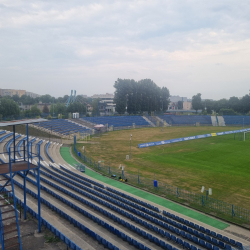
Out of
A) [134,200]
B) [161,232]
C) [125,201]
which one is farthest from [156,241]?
[134,200]

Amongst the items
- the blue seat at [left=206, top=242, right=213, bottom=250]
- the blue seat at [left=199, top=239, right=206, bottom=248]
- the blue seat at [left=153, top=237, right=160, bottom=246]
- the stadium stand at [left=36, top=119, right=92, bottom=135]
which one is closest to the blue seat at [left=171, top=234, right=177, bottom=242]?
the blue seat at [left=153, top=237, right=160, bottom=246]

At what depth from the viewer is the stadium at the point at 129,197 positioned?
51.6ft

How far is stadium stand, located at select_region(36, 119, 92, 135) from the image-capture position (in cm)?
6444

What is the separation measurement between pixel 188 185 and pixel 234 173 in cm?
864

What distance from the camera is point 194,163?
125 ft

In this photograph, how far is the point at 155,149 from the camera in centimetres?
4994

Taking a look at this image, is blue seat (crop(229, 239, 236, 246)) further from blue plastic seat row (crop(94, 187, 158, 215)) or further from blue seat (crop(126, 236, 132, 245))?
blue seat (crop(126, 236, 132, 245))

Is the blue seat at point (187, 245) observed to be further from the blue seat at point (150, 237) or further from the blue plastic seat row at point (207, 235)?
the blue seat at point (150, 237)

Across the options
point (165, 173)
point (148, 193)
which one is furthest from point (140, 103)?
point (148, 193)

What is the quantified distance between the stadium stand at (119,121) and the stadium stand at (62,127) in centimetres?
1140

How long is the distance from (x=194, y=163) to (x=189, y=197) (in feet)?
49.0

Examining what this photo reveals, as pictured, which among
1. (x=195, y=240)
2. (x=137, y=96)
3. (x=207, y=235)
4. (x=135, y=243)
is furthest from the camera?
(x=137, y=96)

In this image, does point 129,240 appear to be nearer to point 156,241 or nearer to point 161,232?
point 156,241

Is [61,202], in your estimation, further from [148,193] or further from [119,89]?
[119,89]
